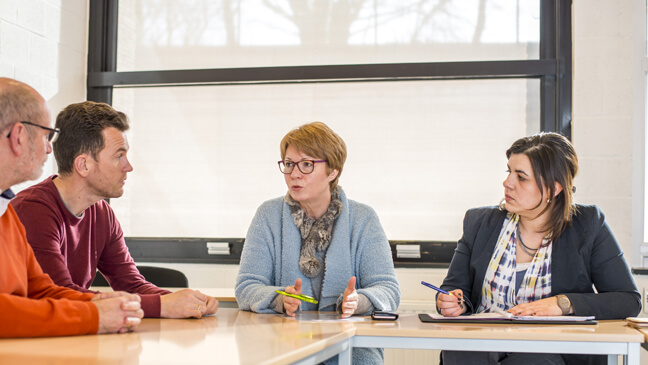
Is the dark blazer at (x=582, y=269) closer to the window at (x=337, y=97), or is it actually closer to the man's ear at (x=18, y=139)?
the window at (x=337, y=97)

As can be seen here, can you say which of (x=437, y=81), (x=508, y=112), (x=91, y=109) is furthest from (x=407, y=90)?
(x=91, y=109)

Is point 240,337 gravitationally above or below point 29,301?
below

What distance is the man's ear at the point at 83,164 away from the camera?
7.63ft

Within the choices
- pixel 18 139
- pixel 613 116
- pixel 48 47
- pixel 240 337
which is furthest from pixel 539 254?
pixel 48 47

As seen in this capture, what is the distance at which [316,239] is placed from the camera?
245 centimetres

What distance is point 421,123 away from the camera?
12.0 feet

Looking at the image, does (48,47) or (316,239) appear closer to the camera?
(316,239)

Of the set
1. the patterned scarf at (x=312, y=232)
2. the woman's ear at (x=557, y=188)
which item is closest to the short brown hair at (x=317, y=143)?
the patterned scarf at (x=312, y=232)

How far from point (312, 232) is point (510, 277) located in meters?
0.73

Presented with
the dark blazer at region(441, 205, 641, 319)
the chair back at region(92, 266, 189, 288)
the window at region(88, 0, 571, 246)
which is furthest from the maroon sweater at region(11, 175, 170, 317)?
the window at region(88, 0, 571, 246)

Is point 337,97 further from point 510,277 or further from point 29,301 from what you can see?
point 29,301

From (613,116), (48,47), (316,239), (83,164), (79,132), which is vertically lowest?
(316,239)

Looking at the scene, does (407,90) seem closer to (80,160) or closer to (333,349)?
(80,160)

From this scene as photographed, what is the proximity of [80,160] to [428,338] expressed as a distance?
133cm
